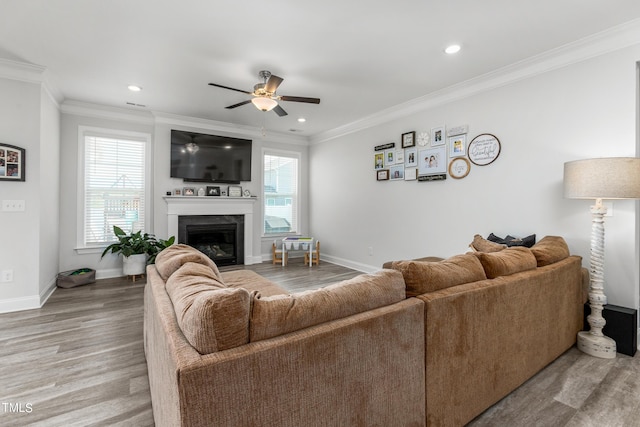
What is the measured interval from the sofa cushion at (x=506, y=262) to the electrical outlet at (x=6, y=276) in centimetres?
447

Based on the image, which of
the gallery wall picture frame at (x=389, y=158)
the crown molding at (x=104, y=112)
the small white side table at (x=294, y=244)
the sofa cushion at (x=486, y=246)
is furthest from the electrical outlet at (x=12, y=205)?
the sofa cushion at (x=486, y=246)

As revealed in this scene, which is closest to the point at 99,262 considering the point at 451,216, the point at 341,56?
the point at 341,56

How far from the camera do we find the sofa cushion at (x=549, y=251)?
213 centimetres

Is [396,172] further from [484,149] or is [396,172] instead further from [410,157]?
[484,149]

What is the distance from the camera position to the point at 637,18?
2281mm

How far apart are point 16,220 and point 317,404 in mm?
3906

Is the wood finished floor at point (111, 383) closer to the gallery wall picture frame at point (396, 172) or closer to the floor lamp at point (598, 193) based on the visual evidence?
the floor lamp at point (598, 193)

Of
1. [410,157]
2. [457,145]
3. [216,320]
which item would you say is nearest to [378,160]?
[410,157]

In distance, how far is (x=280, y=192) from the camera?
6082 millimetres

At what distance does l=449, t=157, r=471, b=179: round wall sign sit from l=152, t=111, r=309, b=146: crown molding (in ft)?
10.0

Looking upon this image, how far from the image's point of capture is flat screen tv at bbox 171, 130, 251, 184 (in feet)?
16.0

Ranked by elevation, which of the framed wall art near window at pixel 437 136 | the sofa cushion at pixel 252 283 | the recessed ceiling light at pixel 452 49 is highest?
the recessed ceiling light at pixel 452 49

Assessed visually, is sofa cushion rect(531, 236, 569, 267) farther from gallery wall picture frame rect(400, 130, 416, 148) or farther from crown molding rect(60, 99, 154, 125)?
crown molding rect(60, 99, 154, 125)

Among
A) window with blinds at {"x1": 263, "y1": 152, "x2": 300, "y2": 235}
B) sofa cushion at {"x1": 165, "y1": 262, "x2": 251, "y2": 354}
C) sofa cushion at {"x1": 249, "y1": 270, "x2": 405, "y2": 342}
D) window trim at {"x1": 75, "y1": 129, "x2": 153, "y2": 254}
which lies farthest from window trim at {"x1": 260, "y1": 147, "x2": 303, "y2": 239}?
sofa cushion at {"x1": 165, "y1": 262, "x2": 251, "y2": 354}
